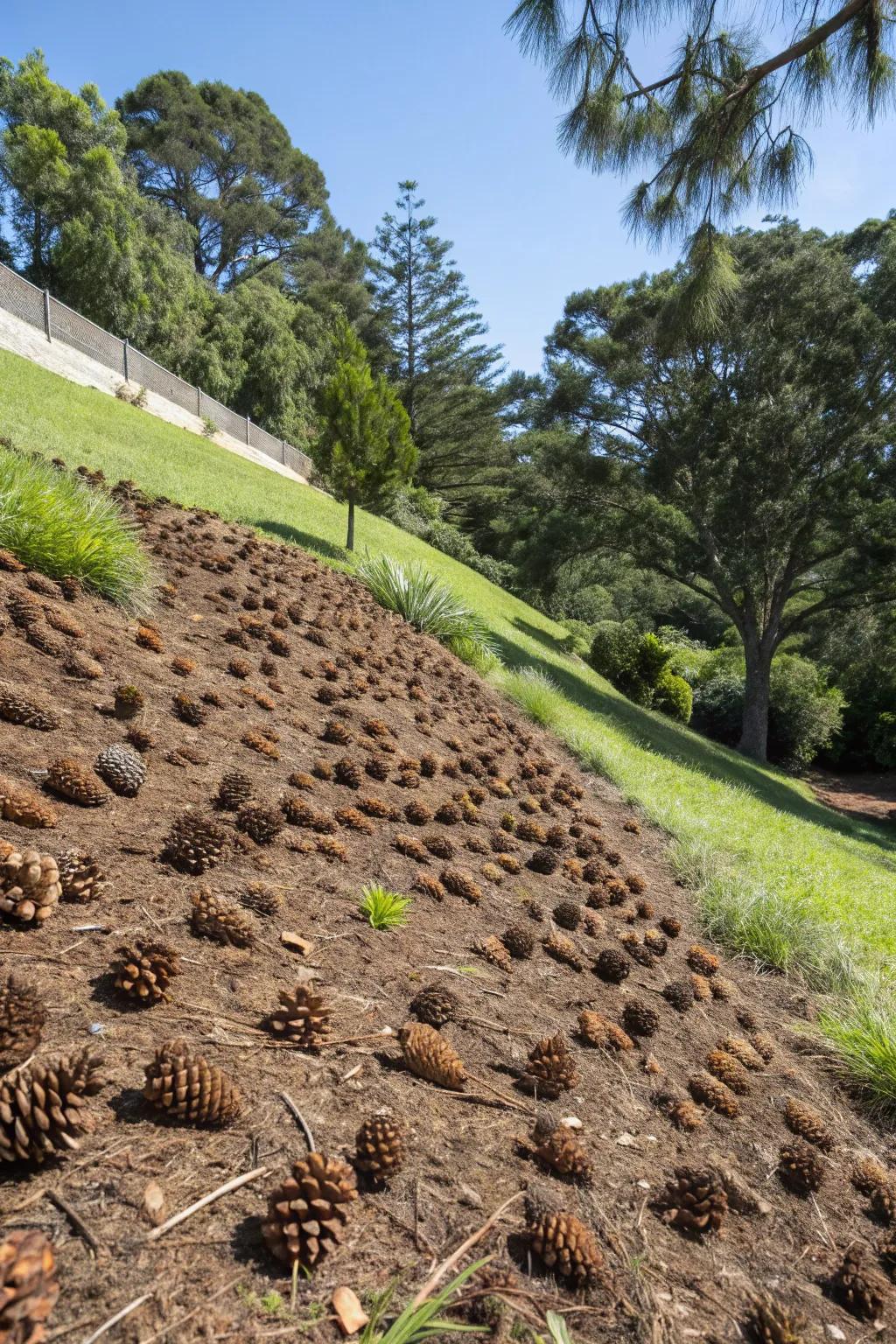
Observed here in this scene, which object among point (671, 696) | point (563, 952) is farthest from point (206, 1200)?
point (671, 696)

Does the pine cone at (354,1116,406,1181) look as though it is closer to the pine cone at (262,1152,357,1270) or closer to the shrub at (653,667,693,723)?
the pine cone at (262,1152,357,1270)

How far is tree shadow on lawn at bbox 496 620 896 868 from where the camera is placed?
1073 centimetres

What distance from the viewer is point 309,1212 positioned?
1.25 metres

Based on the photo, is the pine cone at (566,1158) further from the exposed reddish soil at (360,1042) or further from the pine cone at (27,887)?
the pine cone at (27,887)

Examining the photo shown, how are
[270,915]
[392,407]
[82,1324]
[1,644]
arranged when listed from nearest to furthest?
[82,1324], [270,915], [1,644], [392,407]

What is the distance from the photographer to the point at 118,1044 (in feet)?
5.05

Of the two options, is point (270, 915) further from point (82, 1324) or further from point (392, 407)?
point (392, 407)

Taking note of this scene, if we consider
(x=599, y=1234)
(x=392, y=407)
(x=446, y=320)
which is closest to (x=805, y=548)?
(x=392, y=407)

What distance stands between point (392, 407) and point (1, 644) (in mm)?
9813

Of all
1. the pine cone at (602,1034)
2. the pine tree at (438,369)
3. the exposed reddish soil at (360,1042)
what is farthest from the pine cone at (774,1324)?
the pine tree at (438,369)

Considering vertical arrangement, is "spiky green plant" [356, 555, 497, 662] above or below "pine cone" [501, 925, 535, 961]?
above

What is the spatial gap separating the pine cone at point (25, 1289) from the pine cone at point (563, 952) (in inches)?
81.4

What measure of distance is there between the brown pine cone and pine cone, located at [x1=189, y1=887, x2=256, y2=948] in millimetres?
987

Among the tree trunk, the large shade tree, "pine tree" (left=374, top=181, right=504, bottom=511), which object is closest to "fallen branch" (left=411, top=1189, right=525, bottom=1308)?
the large shade tree
